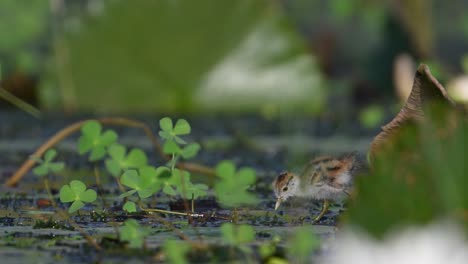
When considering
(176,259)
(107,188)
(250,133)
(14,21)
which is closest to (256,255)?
(176,259)

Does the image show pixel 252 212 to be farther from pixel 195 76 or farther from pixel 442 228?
pixel 195 76

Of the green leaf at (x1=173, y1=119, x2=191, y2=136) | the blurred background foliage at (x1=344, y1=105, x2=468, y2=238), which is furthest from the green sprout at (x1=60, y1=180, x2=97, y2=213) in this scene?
the blurred background foliage at (x1=344, y1=105, x2=468, y2=238)

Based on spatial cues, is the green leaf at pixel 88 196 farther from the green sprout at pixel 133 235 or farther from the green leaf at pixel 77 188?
the green sprout at pixel 133 235

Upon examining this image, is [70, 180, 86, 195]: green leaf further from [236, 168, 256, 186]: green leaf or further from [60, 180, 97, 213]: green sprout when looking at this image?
[236, 168, 256, 186]: green leaf

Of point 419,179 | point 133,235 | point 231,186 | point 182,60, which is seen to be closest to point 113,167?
point 231,186

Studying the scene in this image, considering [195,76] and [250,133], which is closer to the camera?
[250,133]

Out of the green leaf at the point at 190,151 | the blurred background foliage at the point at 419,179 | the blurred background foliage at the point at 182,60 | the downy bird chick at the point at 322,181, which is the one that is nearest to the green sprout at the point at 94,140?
the green leaf at the point at 190,151
